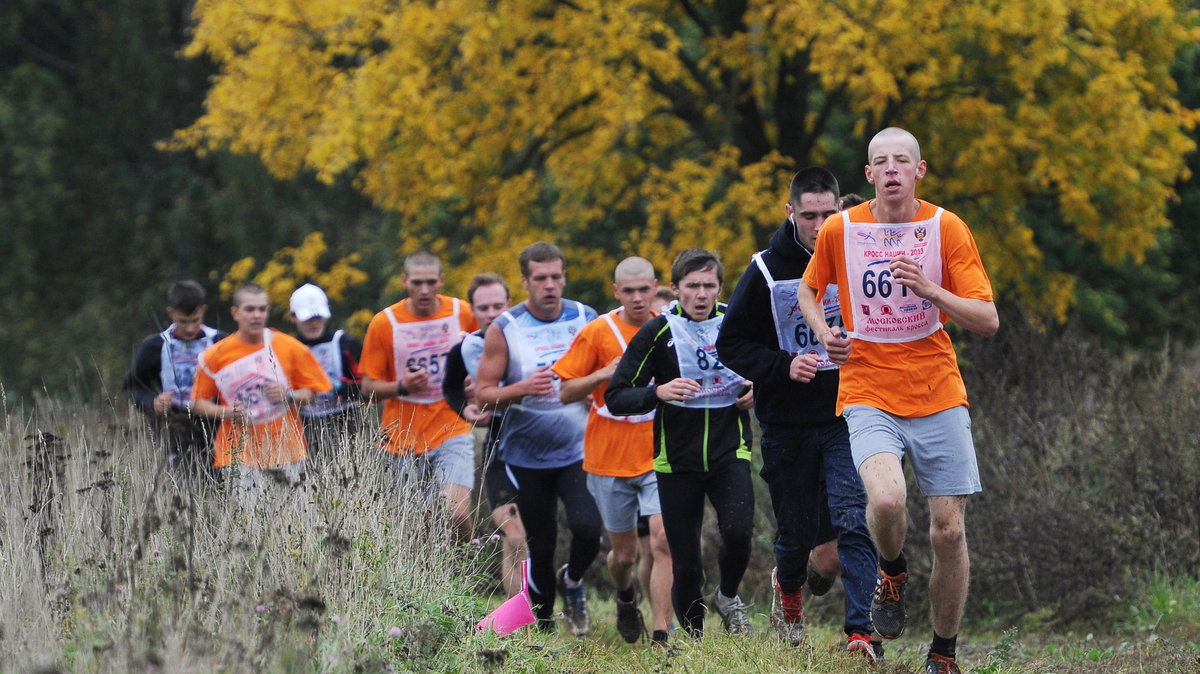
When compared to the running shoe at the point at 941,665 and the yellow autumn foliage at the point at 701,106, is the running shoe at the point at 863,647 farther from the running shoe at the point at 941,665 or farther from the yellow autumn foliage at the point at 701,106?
the yellow autumn foliage at the point at 701,106

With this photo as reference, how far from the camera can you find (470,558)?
7555mm

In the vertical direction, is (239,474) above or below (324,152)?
below

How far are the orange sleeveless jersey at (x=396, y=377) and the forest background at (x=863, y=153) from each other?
5.05 feet

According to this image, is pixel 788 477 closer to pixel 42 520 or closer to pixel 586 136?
pixel 42 520

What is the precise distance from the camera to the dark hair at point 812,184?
691 centimetres

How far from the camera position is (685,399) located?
7.34 m

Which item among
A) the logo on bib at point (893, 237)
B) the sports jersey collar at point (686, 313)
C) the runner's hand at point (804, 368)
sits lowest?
the runner's hand at point (804, 368)

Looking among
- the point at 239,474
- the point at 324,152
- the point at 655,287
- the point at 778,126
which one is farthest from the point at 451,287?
the point at 239,474

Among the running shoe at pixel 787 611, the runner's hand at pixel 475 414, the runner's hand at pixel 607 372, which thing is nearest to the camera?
the running shoe at pixel 787 611

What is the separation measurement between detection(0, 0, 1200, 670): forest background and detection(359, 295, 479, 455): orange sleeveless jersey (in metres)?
1.54

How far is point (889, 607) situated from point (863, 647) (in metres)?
0.41

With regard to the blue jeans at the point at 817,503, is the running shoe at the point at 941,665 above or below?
below

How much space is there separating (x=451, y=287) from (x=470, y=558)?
28.2 ft

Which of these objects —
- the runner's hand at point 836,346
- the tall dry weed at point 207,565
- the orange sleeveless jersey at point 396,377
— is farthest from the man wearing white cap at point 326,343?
the runner's hand at point 836,346
